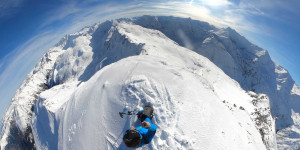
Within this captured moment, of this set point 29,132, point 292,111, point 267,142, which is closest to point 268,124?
point 267,142

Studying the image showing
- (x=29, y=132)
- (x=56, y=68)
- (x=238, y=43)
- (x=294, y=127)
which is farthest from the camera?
(x=238, y=43)

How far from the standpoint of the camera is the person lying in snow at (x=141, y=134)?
4.55 m

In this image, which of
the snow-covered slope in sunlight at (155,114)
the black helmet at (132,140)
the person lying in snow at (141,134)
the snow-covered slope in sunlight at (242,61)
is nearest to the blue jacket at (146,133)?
the person lying in snow at (141,134)

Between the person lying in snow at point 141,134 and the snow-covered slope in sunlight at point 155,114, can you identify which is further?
the snow-covered slope in sunlight at point 155,114

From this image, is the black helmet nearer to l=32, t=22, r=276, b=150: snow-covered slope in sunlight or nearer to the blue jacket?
the blue jacket

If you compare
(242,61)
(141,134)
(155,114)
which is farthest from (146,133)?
(242,61)

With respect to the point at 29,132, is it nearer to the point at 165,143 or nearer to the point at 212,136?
the point at 165,143

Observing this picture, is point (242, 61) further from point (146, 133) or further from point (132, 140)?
point (132, 140)

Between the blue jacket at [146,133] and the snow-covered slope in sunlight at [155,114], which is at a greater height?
the blue jacket at [146,133]

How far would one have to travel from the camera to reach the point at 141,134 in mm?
5547

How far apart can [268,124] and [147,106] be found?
16729 millimetres

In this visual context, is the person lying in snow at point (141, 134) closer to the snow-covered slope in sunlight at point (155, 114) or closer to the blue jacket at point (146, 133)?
the blue jacket at point (146, 133)

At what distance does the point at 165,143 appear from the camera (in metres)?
8.31

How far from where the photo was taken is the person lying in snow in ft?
14.9
